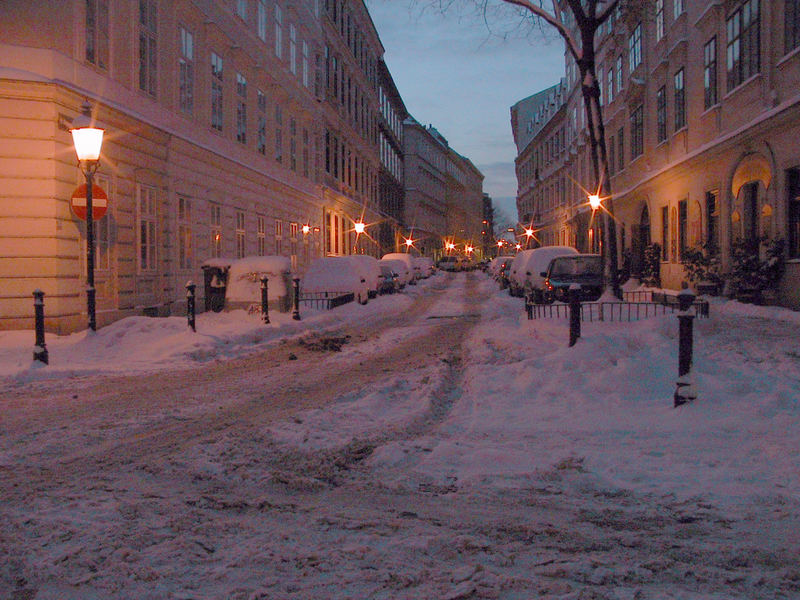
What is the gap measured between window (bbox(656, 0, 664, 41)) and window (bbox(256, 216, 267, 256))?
52.5ft

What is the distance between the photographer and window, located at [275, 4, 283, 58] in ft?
92.7

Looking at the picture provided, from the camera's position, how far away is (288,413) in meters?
7.09

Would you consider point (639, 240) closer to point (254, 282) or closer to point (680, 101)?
point (680, 101)

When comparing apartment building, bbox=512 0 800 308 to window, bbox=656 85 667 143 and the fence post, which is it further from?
the fence post

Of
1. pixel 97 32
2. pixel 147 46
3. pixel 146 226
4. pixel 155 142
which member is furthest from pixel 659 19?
pixel 97 32

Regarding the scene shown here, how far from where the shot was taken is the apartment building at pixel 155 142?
12930 millimetres

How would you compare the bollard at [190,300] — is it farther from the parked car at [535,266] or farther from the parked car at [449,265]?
the parked car at [449,265]

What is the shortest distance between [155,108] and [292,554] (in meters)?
16.1

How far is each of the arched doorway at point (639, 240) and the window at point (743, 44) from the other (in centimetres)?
1160

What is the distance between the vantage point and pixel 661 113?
2716 centimetres

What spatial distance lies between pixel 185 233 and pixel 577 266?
1060cm

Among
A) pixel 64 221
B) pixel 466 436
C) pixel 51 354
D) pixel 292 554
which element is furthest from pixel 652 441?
pixel 64 221

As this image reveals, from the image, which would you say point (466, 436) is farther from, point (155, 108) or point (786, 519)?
point (155, 108)

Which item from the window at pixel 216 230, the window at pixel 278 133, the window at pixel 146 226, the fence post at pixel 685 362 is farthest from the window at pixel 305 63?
the fence post at pixel 685 362
